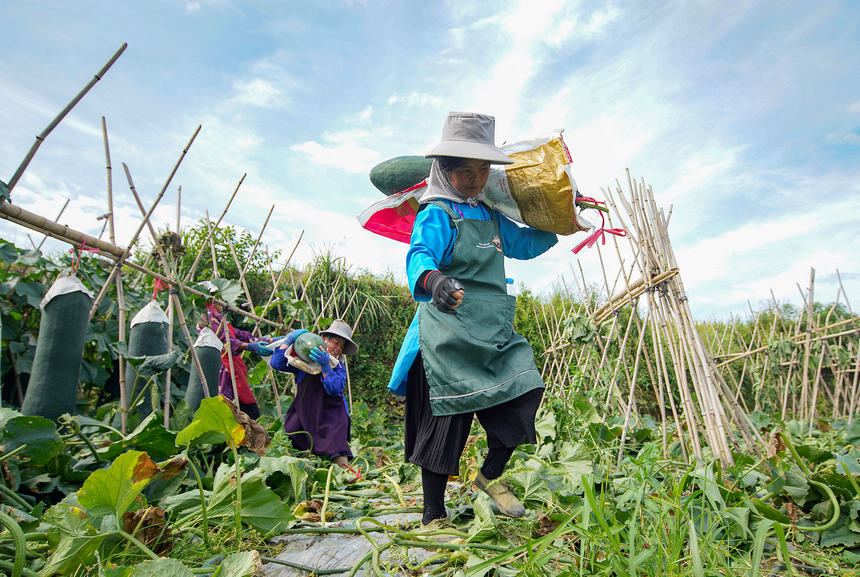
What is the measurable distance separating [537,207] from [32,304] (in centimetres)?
304

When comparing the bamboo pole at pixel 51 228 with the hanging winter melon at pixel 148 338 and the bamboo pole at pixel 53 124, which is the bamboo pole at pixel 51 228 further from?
the hanging winter melon at pixel 148 338

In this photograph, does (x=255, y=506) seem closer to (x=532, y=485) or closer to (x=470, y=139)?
(x=532, y=485)

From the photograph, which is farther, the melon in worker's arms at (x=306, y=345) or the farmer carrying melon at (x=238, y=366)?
the farmer carrying melon at (x=238, y=366)

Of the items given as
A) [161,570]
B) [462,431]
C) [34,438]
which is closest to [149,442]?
[34,438]

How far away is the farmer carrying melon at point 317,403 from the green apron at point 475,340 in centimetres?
171

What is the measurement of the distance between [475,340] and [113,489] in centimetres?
111

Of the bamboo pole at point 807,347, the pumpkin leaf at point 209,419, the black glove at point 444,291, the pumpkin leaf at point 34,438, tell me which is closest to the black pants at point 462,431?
the black glove at point 444,291

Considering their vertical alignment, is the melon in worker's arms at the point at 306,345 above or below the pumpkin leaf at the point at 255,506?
above

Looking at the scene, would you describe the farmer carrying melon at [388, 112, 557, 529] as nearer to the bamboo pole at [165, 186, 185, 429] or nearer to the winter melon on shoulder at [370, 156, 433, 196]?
the winter melon on shoulder at [370, 156, 433, 196]

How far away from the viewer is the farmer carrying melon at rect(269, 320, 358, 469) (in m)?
3.35

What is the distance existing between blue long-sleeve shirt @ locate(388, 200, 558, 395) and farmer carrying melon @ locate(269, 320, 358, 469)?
4.97ft

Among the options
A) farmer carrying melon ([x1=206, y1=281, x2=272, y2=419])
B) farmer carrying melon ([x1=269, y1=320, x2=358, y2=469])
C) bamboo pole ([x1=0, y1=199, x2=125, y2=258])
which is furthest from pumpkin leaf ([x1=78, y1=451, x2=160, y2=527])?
farmer carrying melon ([x1=206, y1=281, x2=272, y2=419])

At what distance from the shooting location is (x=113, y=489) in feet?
4.02

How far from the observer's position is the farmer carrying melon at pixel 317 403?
3348 millimetres
